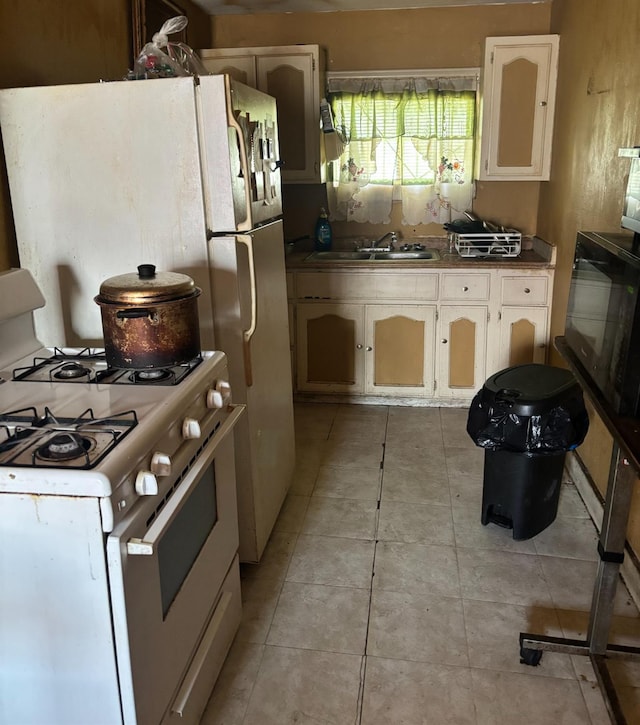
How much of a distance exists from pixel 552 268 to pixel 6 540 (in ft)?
10.1

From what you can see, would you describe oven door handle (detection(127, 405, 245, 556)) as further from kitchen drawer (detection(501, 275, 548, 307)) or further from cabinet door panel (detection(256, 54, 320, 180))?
cabinet door panel (detection(256, 54, 320, 180))

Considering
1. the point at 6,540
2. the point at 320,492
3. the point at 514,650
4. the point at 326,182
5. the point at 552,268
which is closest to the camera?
the point at 6,540

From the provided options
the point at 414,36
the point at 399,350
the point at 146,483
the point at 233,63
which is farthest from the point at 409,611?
the point at 414,36

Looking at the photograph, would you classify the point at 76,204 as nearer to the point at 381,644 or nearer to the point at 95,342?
the point at 95,342

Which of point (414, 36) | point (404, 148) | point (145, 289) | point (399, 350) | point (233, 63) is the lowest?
point (399, 350)

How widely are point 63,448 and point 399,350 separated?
2.78m

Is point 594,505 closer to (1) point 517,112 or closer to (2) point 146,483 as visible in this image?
(2) point 146,483

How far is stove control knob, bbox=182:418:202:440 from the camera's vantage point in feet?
4.58

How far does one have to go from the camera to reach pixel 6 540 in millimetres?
1112

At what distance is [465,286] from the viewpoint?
3.57 metres

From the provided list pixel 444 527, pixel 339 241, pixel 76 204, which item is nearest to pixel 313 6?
pixel 339 241

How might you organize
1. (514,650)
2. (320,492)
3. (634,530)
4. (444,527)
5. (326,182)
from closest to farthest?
(514,650) < (634,530) < (444,527) < (320,492) < (326,182)

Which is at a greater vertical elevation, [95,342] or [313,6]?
[313,6]

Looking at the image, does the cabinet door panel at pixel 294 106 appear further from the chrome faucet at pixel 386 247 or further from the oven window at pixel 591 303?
the oven window at pixel 591 303
